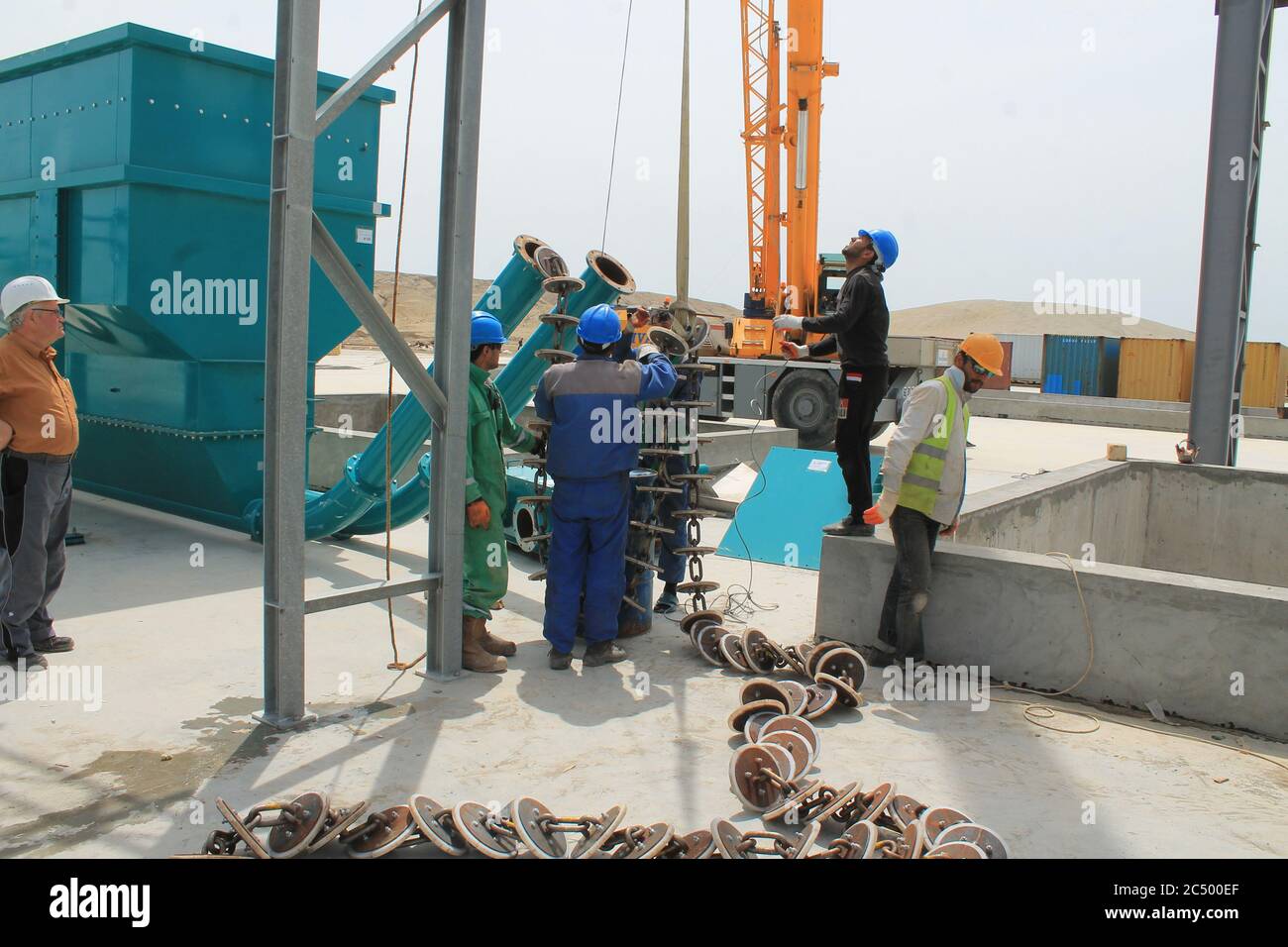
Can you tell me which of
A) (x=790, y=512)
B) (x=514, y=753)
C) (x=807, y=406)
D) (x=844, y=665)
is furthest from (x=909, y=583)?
(x=807, y=406)

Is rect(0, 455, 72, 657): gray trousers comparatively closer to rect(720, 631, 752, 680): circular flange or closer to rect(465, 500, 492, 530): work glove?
rect(465, 500, 492, 530): work glove

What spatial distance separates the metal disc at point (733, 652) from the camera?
5246mm

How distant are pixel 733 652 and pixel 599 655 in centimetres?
71

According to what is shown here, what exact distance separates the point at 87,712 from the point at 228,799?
48.2 inches

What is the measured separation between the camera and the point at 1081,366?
99.2 feet

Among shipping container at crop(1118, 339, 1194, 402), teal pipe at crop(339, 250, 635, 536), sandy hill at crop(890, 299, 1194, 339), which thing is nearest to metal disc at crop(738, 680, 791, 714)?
teal pipe at crop(339, 250, 635, 536)

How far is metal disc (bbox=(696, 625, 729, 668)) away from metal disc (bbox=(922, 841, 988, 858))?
89.0 inches

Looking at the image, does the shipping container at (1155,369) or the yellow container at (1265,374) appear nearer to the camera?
the yellow container at (1265,374)

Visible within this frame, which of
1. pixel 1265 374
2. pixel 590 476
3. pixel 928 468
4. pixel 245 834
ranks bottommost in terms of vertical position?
pixel 245 834

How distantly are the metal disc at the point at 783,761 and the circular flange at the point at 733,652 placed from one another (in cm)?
138

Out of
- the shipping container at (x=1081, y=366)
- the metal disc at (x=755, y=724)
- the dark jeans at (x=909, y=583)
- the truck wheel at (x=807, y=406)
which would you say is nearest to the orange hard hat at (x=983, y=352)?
the dark jeans at (x=909, y=583)

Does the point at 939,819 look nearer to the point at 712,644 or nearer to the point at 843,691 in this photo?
the point at 843,691

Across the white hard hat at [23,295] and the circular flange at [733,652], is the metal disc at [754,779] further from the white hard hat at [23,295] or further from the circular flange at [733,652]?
the white hard hat at [23,295]

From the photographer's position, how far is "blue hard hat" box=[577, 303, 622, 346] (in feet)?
16.9
